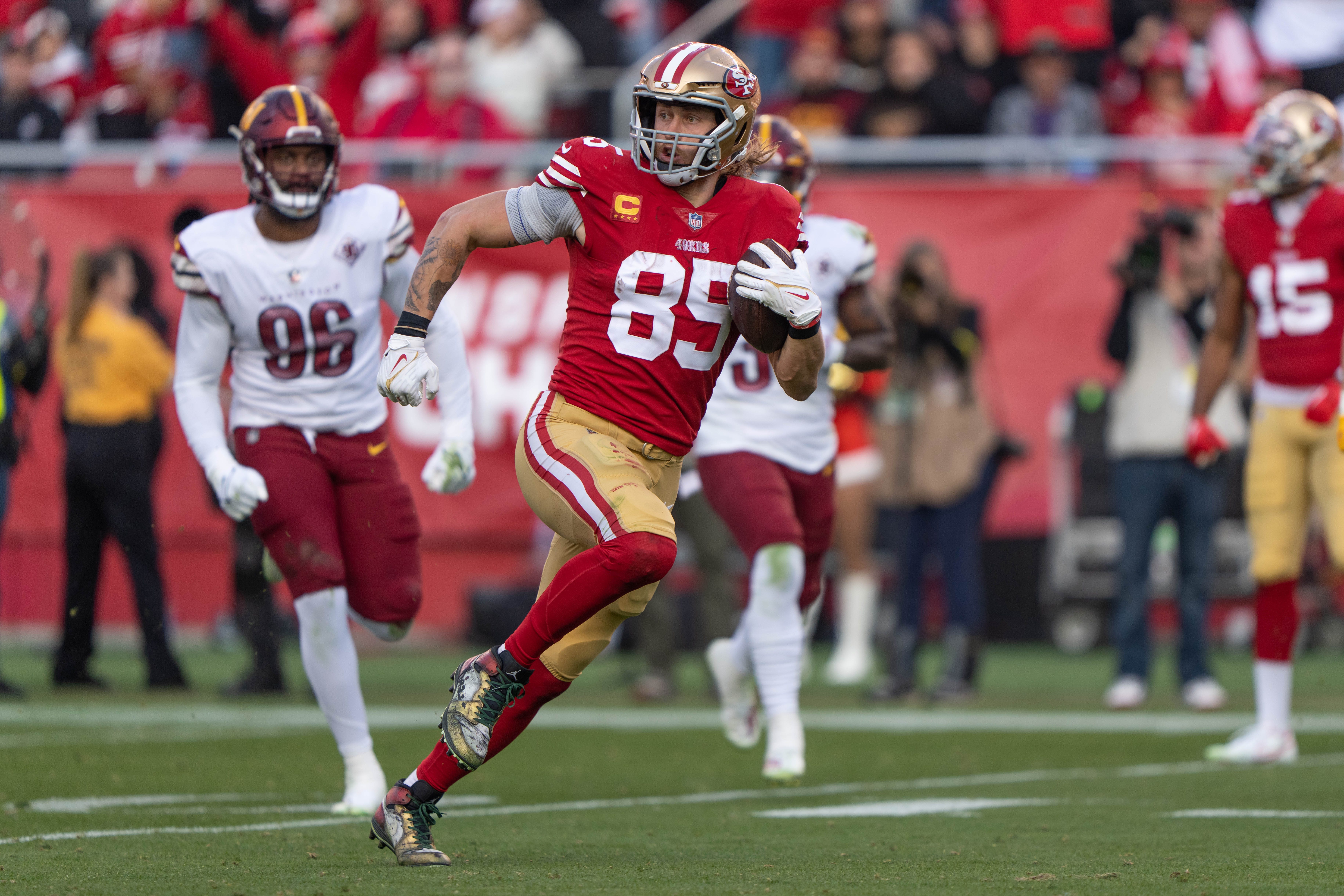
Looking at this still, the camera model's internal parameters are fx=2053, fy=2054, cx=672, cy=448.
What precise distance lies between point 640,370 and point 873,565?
8.00 metres

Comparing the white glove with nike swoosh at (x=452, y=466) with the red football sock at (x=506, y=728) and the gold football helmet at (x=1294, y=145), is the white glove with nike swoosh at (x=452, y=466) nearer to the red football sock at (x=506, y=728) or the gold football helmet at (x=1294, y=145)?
the red football sock at (x=506, y=728)

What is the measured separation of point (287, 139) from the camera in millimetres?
6156

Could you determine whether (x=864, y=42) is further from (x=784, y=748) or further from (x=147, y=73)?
(x=784, y=748)

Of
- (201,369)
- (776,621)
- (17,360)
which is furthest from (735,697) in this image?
(17,360)

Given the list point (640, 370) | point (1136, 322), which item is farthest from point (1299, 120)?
point (640, 370)

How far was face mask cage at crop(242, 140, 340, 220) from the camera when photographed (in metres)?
6.20

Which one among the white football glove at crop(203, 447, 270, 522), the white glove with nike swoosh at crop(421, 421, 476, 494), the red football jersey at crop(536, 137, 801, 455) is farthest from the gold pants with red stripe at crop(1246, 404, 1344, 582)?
the white football glove at crop(203, 447, 270, 522)

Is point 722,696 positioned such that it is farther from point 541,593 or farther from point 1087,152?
point 1087,152

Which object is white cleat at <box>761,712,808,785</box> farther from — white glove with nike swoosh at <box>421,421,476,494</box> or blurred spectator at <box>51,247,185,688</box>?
blurred spectator at <box>51,247,185,688</box>

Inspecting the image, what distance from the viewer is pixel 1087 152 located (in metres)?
12.8

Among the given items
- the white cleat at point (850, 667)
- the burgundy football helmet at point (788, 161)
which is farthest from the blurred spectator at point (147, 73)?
the burgundy football helmet at point (788, 161)

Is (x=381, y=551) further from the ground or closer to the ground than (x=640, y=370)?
closer to the ground

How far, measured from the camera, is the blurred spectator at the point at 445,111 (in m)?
13.5

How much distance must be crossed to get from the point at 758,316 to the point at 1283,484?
134 inches
